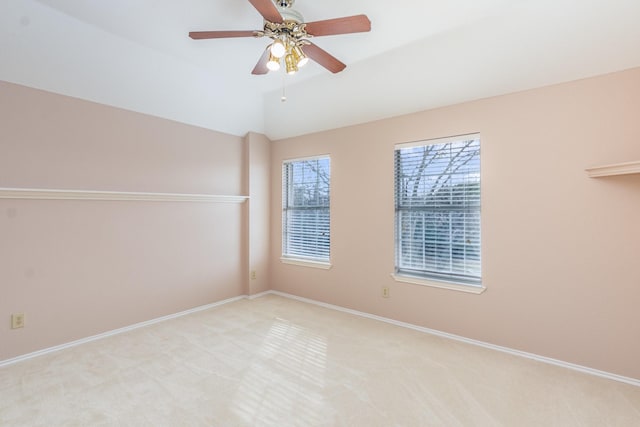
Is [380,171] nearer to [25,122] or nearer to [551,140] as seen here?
[551,140]

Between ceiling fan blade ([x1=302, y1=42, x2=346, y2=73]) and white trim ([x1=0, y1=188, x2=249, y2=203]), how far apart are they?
234cm

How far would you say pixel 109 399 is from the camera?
6.74 ft

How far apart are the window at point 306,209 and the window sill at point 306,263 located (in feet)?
0.16

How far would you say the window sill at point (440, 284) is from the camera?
2932 mm

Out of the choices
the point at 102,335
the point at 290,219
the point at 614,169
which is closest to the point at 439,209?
the point at 614,169

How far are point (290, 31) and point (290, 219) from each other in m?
2.93

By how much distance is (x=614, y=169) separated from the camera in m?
2.18

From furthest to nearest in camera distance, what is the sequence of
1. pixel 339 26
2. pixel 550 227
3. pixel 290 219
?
pixel 290 219
pixel 550 227
pixel 339 26

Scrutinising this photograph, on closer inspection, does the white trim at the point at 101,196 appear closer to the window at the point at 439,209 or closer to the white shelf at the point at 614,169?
the window at the point at 439,209

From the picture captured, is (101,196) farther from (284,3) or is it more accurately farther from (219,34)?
(284,3)

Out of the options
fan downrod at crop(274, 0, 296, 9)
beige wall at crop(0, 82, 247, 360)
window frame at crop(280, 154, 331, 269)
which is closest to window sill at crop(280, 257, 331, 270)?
window frame at crop(280, 154, 331, 269)

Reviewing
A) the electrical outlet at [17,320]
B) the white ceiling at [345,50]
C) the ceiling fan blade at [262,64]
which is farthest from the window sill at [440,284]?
the electrical outlet at [17,320]

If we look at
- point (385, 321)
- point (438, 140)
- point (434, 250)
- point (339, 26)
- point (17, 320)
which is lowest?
point (385, 321)

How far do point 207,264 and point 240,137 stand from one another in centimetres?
183
